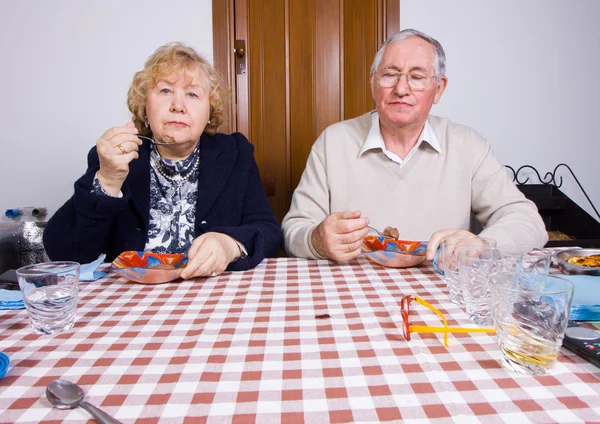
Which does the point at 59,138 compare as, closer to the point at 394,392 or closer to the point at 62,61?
the point at 62,61

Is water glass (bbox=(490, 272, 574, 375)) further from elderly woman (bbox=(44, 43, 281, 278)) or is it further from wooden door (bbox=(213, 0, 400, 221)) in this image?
wooden door (bbox=(213, 0, 400, 221))

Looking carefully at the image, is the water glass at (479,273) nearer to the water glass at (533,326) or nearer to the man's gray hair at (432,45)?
the water glass at (533,326)

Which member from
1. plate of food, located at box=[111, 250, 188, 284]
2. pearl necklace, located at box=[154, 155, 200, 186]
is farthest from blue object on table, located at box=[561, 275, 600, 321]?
pearl necklace, located at box=[154, 155, 200, 186]

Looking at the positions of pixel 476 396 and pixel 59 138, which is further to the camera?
pixel 59 138

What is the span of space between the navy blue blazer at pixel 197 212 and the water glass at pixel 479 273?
22.1 inches

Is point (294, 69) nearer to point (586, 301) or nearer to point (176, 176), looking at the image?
point (176, 176)

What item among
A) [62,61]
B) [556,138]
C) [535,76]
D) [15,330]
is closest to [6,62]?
[62,61]

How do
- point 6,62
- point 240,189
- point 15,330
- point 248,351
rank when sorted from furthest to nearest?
point 6,62 → point 240,189 → point 15,330 → point 248,351

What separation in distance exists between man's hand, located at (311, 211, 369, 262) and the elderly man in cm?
37

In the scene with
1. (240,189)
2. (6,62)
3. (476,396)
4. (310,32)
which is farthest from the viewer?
(310,32)

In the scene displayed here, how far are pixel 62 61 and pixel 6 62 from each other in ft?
0.99

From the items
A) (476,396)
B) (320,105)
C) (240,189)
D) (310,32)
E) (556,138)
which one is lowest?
(476,396)

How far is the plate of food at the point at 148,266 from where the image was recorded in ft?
3.48

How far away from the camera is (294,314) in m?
0.87
